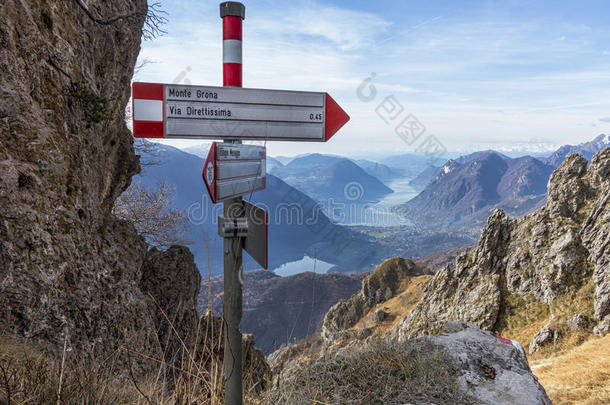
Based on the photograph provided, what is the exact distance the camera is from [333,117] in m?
2.80

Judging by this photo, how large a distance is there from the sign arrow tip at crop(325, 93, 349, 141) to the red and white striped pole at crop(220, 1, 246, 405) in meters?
0.73

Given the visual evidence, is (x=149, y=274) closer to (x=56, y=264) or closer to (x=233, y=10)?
(x=56, y=264)

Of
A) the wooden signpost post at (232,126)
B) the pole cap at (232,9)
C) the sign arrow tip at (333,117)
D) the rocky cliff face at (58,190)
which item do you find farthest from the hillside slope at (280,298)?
the pole cap at (232,9)

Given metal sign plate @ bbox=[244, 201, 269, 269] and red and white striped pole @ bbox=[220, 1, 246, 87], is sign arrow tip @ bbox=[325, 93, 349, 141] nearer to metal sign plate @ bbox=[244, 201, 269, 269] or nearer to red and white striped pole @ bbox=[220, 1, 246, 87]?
red and white striped pole @ bbox=[220, 1, 246, 87]

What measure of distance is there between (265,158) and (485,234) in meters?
30.7

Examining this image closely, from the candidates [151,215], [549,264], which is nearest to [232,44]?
[151,215]

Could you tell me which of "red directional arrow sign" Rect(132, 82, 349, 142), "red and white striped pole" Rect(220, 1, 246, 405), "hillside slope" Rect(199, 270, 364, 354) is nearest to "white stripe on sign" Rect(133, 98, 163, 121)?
"red directional arrow sign" Rect(132, 82, 349, 142)

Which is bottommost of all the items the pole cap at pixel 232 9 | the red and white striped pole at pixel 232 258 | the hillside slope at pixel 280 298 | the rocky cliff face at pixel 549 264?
the hillside slope at pixel 280 298

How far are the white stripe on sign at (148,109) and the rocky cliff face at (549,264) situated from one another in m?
19.1

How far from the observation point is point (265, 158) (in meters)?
2.76

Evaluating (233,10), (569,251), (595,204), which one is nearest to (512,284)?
(569,251)

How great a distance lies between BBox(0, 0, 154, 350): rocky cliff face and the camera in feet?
15.6

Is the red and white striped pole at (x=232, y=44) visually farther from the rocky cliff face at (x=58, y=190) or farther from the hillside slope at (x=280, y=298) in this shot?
the hillside slope at (x=280, y=298)

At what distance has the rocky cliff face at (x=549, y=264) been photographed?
2088 centimetres
